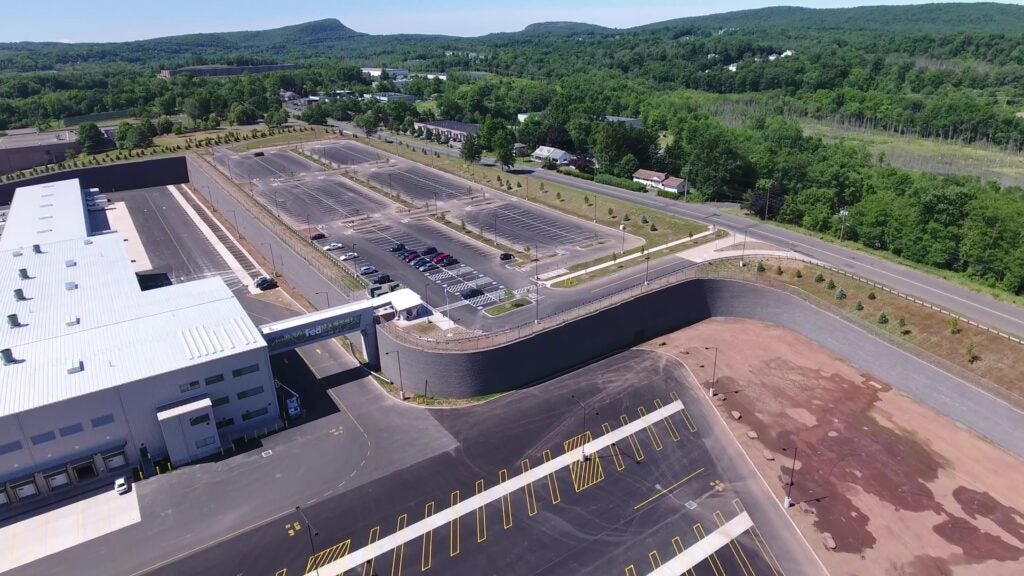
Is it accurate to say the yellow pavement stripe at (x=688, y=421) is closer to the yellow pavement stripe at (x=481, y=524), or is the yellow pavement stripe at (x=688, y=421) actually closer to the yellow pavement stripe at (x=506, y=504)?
the yellow pavement stripe at (x=506, y=504)

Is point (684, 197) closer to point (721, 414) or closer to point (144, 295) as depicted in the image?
point (721, 414)

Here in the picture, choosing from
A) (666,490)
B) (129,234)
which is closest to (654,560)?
(666,490)

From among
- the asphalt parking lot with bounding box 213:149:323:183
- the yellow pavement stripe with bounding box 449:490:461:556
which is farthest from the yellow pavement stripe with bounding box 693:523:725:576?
the asphalt parking lot with bounding box 213:149:323:183

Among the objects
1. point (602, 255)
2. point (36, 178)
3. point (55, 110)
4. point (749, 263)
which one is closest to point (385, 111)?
point (36, 178)

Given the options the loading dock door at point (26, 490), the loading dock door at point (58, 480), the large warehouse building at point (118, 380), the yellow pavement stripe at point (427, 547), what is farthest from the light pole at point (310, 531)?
the loading dock door at point (26, 490)

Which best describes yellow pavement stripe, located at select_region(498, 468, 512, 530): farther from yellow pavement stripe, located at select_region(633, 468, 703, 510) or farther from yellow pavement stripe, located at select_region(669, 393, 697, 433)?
yellow pavement stripe, located at select_region(669, 393, 697, 433)
